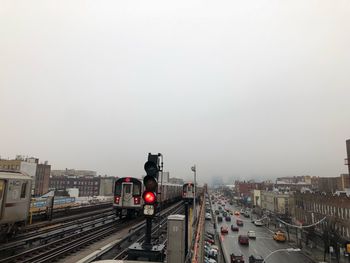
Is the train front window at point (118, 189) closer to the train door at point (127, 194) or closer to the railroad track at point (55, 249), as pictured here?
the train door at point (127, 194)

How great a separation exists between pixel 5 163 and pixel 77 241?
6103cm

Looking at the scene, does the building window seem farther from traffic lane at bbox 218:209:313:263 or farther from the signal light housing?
traffic lane at bbox 218:209:313:263

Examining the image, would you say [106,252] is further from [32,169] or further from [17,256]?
[32,169]

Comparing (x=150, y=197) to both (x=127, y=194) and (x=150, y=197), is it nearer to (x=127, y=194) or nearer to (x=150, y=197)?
(x=150, y=197)

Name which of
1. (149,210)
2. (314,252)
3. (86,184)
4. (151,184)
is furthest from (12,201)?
(86,184)

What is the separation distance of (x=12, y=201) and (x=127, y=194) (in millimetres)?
9540

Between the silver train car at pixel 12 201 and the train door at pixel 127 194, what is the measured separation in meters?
7.92

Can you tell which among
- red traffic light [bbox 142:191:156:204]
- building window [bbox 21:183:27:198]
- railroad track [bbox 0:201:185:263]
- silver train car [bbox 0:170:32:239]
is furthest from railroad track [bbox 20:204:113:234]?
red traffic light [bbox 142:191:156:204]

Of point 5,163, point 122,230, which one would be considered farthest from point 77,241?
point 5,163

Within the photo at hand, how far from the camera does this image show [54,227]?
63.9ft

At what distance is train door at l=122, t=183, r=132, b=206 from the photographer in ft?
73.1

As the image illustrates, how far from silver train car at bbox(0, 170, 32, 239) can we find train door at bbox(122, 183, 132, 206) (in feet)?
26.0

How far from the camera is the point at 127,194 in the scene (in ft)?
73.2

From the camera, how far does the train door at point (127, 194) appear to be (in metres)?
22.3
